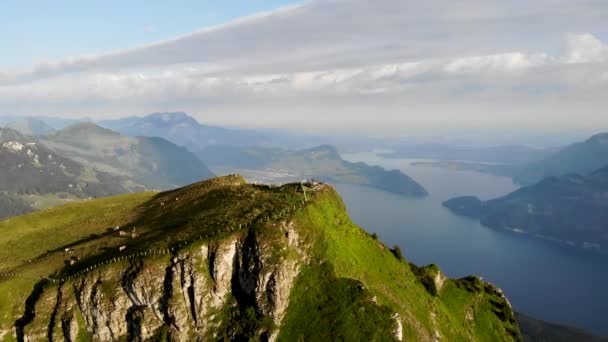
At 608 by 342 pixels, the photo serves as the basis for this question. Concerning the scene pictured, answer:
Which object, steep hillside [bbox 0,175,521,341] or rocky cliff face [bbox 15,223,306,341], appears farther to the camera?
rocky cliff face [bbox 15,223,306,341]

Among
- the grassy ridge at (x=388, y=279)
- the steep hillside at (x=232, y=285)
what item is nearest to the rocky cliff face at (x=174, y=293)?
the steep hillside at (x=232, y=285)

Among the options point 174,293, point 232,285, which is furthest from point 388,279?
point 174,293

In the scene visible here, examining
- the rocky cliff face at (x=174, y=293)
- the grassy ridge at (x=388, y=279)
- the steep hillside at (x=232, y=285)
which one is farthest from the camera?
the grassy ridge at (x=388, y=279)

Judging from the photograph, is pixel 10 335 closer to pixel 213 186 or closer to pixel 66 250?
pixel 66 250

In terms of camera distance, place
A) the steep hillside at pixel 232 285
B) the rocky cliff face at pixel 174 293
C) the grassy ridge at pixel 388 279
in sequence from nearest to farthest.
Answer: the steep hillside at pixel 232 285, the rocky cliff face at pixel 174 293, the grassy ridge at pixel 388 279

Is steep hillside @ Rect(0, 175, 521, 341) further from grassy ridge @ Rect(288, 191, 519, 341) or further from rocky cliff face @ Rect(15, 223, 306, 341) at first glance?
grassy ridge @ Rect(288, 191, 519, 341)

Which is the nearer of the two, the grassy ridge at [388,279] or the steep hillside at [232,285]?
the steep hillside at [232,285]

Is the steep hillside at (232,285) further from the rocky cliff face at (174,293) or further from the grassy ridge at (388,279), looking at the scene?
the grassy ridge at (388,279)

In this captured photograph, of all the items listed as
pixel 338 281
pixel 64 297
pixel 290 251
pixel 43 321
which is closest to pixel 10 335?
pixel 43 321

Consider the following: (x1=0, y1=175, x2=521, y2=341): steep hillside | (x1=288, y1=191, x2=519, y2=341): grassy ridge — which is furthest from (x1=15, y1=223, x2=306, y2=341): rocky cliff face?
(x1=288, y1=191, x2=519, y2=341): grassy ridge
